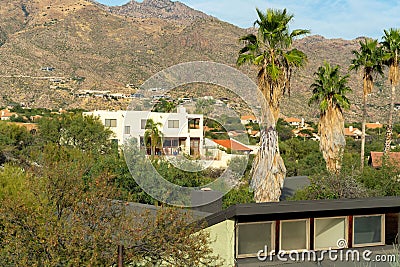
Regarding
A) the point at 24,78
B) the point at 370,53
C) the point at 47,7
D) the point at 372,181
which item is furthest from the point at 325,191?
the point at 47,7

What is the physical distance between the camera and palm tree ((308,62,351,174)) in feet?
117

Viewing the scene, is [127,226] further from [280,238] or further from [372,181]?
[372,181]

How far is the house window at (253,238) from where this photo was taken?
11.3 m

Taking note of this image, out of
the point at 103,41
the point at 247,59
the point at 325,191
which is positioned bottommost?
the point at 325,191

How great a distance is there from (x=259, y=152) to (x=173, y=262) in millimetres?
12770

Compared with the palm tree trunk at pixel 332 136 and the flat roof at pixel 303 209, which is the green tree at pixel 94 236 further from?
the palm tree trunk at pixel 332 136

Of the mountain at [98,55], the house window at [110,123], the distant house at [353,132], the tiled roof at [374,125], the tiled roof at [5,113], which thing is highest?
the mountain at [98,55]

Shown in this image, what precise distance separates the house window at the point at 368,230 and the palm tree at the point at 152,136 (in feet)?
77.9

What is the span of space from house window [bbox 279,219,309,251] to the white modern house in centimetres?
2017

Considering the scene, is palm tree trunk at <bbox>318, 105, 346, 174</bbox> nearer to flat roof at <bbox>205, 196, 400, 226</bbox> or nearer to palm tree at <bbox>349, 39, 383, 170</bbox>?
palm tree at <bbox>349, 39, 383, 170</bbox>

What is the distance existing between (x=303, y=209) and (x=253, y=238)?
1112 millimetres

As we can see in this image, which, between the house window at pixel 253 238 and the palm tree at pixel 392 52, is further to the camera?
the palm tree at pixel 392 52

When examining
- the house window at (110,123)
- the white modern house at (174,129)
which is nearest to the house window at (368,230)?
the white modern house at (174,129)

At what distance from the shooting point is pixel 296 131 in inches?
3494
